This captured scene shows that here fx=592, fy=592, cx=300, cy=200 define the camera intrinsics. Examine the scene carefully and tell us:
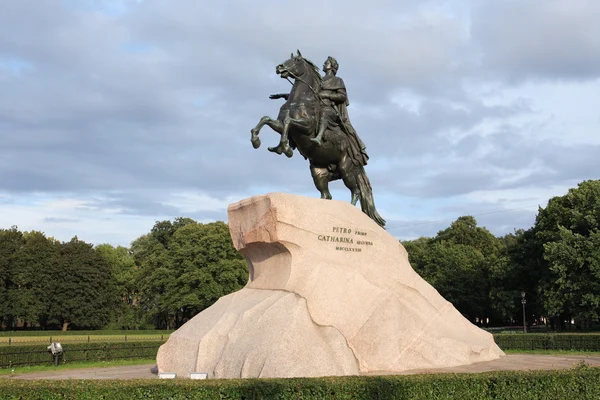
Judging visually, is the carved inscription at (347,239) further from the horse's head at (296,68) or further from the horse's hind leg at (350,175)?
the horse's head at (296,68)

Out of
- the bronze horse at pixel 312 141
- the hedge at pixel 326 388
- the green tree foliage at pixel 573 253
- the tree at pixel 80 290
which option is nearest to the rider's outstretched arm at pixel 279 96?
the bronze horse at pixel 312 141

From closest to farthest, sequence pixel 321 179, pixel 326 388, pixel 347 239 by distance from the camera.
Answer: pixel 326 388, pixel 347 239, pixel 321 179

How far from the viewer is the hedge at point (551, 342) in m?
22.6

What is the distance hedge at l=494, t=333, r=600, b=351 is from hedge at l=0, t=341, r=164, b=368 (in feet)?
44.7

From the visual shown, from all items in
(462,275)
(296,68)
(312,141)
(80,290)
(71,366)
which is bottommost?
(71,366)

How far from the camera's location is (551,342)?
2269cm

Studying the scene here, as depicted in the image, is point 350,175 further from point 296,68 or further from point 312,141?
point 296,68

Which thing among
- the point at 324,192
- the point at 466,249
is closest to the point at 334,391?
the point at 324,192

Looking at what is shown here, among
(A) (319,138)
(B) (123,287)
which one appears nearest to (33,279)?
(B) (123,287)

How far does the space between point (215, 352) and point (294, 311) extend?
1894 millimetres

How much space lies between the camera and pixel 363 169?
56.2 feet

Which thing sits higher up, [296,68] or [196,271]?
[296,68]

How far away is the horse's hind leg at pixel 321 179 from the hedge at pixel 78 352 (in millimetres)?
10743

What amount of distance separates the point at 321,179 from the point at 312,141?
5.54 feet
